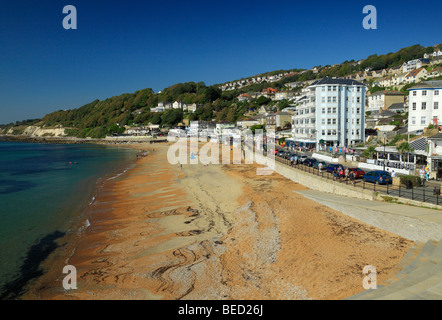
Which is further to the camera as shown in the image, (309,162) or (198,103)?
(198,103)

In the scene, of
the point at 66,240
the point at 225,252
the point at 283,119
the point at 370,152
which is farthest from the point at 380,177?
the point at 283,119

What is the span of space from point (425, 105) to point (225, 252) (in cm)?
3468

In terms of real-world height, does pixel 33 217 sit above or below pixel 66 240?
above

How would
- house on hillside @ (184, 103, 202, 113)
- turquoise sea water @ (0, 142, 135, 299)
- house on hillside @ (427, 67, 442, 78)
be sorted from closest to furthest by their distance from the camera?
1. turquoise sea water @ (0, 142, 135, 299)
2. house on hillside @ (427, 67, 442, 78)
3. house on hillside @ (184, 103, 202, 113)

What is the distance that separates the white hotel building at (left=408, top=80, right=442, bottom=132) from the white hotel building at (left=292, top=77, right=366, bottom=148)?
8.51 meters

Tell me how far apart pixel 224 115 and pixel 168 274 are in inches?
4398

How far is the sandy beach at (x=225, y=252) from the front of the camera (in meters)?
10.2

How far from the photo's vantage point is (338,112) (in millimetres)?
42906

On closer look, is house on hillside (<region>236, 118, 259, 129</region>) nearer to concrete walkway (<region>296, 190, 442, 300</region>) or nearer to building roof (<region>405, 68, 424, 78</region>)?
building roof (<region>405, 68, 424, 78</region>)

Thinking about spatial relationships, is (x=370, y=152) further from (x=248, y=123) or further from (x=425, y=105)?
(x=248, y=123)

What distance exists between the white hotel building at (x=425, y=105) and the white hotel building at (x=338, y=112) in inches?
335

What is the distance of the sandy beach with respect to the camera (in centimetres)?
Result: 1016

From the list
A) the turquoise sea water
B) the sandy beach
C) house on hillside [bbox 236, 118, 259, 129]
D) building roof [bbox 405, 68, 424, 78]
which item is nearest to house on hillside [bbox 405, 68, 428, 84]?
building roof [bbox 405, 68, 424, 78]
